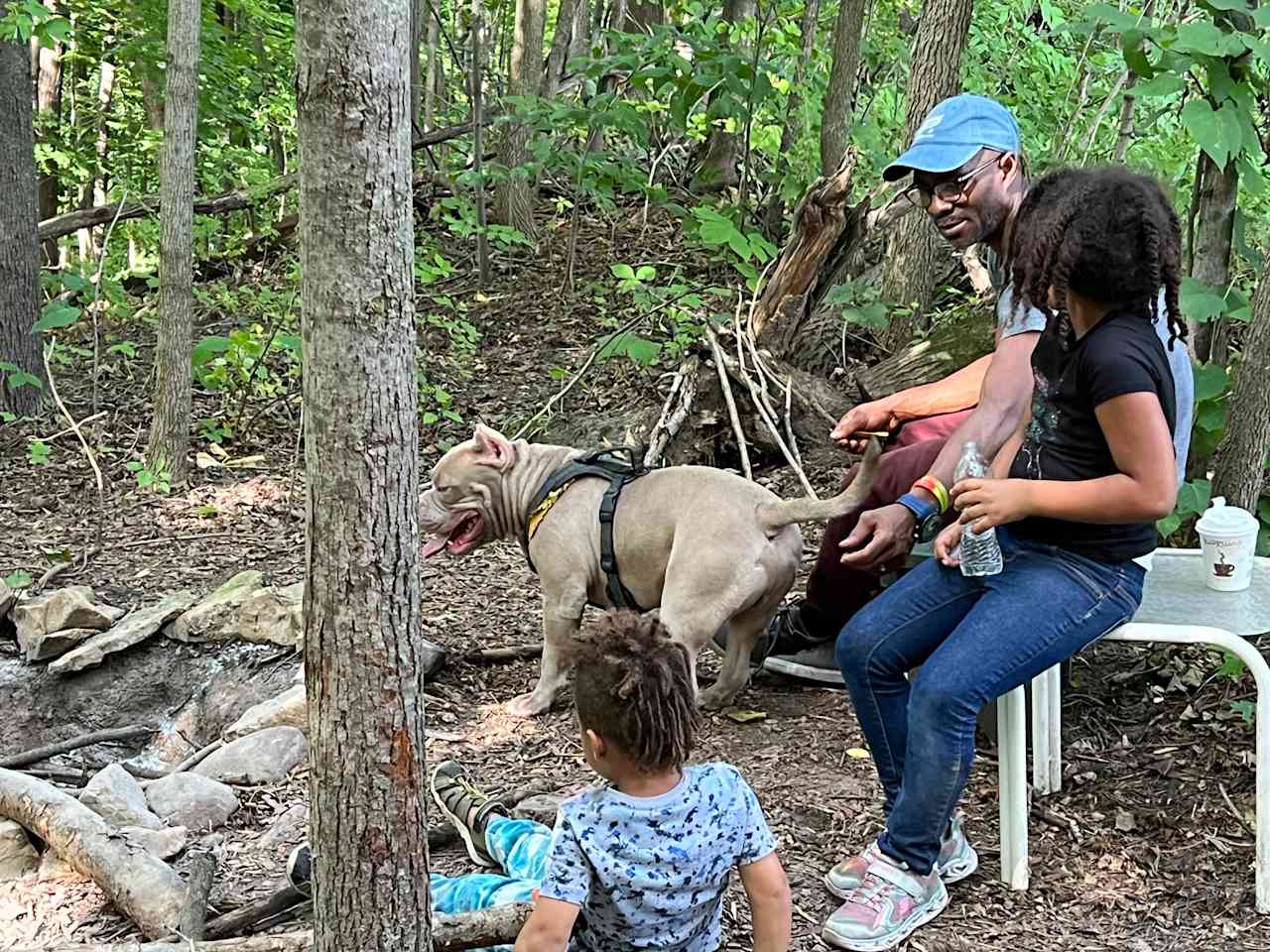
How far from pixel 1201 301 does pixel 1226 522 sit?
111cm

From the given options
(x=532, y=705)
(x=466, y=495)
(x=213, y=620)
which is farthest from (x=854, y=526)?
(x=213, y=620)

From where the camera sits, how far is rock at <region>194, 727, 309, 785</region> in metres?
4.55

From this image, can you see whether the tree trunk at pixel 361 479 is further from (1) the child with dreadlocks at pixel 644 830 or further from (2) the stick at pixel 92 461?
(2) the stick at pixel 92 461

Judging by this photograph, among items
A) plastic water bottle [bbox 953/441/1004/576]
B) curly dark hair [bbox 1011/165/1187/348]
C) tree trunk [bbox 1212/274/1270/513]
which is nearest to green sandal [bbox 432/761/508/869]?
plastic water bottle [bbox 953/441/1004/576]

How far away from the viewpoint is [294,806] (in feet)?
14.0

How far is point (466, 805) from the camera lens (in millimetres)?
3787

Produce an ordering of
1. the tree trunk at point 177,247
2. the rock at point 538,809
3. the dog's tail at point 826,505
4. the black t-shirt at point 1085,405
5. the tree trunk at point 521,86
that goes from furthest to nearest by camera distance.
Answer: the tree trunk at point 521,86
the tree trunk at point 177,247
the dog's tail at point 826,505
the rock at point 538,809
the black t-shirt at point 1085,405

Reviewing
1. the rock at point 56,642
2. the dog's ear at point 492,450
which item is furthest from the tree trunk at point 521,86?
the dog's ear at point 492,450

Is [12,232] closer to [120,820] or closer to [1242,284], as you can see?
[120,820]

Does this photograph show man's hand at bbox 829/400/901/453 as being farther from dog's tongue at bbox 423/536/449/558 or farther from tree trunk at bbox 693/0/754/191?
tree trunk at bbox 693/0/754/191

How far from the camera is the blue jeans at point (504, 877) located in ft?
10.5

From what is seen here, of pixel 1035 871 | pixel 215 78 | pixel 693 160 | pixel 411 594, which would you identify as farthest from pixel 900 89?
pixel 411 594

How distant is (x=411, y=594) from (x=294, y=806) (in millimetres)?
2138

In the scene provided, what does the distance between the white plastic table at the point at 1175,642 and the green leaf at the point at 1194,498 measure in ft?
1.42
